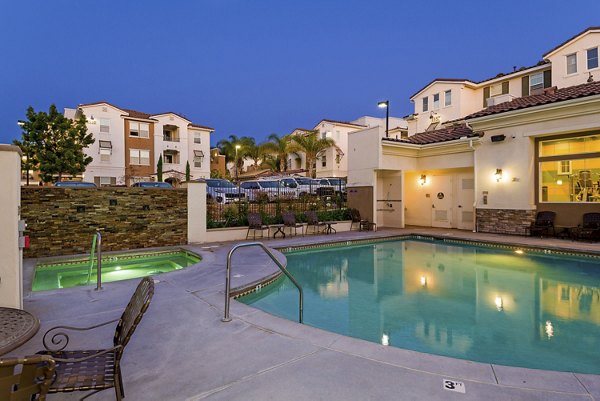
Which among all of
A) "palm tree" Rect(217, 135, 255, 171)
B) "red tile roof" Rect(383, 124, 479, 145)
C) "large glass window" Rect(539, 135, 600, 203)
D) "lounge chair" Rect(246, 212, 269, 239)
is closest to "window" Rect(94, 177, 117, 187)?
"palm tree" Rect(217, 135, 255, 171)

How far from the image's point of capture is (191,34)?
405 ft

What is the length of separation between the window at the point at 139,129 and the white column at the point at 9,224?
3168 cm

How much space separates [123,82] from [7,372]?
154031 millimetres

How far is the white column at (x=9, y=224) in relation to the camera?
3.92 metres

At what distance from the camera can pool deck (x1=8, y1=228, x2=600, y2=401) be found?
277 cm

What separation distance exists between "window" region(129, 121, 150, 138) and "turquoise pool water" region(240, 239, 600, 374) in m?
27.9

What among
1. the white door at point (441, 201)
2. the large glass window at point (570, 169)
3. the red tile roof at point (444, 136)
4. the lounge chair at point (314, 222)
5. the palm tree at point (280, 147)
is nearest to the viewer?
the large glass window at point (570, 169)

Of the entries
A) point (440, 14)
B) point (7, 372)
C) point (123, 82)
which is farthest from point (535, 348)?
point (123, 82)

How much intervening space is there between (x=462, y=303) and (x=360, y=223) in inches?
366

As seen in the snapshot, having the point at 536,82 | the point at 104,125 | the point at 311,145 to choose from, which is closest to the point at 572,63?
the point at 536,82

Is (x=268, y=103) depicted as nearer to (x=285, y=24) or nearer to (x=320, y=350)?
(x=285, y=24)

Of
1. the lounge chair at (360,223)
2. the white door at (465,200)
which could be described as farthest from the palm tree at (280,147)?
the white door at (465,200)

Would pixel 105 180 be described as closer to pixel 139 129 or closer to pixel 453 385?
pixel 139 129

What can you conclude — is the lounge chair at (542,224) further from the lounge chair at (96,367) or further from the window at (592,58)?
the window at (592,58)
